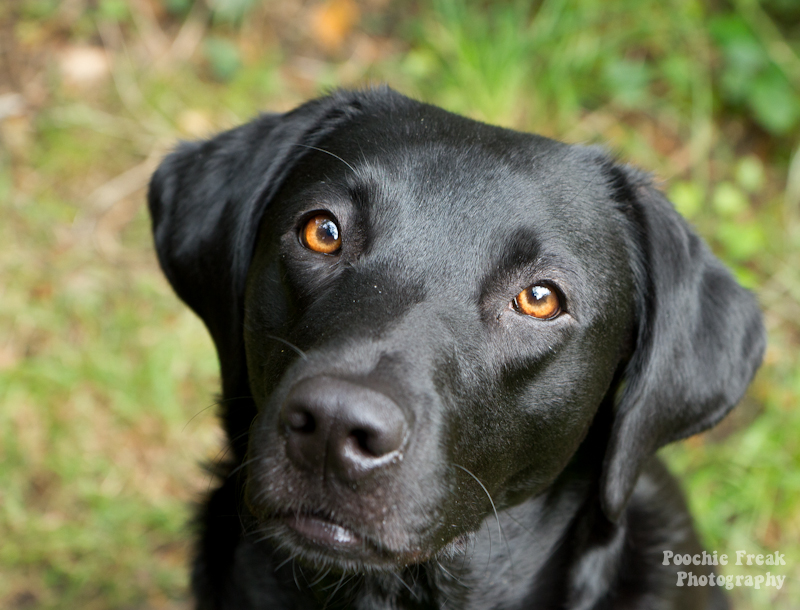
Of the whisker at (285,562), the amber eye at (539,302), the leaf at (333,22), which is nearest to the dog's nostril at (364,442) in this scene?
the whisker at (285,562)

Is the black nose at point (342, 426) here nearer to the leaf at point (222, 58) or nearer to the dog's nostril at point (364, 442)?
the dog's nostril at point (364, 442)

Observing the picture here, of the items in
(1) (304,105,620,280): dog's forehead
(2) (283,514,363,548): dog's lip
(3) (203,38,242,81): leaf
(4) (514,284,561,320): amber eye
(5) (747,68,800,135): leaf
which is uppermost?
(5) (747,68,800,135): leaf

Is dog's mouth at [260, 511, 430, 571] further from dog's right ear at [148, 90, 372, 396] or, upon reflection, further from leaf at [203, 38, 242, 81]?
leaf at [203, 38, 242, 81]

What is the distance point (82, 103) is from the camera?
5254 mm

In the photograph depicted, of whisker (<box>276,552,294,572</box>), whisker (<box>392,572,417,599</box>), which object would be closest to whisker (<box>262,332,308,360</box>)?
whisker (<box>276,552,294,572</box>)

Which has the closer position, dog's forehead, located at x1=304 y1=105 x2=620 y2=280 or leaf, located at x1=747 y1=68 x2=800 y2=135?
dog's forehead, located at x1=304 y1=105 x2=620 y2=280

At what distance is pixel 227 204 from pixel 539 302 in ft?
3.50

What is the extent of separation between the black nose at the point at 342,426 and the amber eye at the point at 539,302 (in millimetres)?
574

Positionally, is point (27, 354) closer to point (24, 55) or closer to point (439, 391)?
point (24, 55)

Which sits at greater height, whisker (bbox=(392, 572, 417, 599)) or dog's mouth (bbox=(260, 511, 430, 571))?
dog's mouth (bbox=(260, 511, 430, 571))

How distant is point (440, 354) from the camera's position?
1993 millimetres

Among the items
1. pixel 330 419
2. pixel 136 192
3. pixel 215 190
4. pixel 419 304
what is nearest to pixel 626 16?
pixel 136 192

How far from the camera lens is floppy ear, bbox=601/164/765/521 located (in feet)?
7.98

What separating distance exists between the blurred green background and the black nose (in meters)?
2.38
